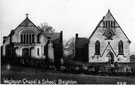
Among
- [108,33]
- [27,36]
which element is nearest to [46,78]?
[27,36]

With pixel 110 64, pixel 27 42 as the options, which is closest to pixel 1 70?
pixel 27 42

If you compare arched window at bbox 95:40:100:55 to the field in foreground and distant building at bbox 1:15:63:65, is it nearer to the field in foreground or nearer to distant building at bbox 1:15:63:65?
distant building at bbox 1:15:63:65

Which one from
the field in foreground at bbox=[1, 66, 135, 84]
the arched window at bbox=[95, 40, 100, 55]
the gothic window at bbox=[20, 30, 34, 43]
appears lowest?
the field in foreground at bbox=[1, 66, 135, 84]

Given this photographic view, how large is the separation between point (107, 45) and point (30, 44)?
6.38 m

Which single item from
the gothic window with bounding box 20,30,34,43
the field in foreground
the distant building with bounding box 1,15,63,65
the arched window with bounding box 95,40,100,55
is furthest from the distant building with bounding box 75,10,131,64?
the field in foreground

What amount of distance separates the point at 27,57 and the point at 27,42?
82.9 inches

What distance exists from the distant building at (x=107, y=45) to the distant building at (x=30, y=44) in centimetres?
248

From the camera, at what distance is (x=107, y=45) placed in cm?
2512

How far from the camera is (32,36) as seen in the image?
25.4 meters

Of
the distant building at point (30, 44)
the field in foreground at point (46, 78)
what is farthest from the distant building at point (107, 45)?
the field in foreground at point (46, 78)

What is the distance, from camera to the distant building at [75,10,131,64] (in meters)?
24.5

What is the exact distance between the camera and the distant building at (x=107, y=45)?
966 inches

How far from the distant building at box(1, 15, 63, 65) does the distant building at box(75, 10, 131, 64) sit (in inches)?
97.8

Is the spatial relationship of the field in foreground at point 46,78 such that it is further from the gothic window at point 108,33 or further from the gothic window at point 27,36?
the gothic window at point 108,33
